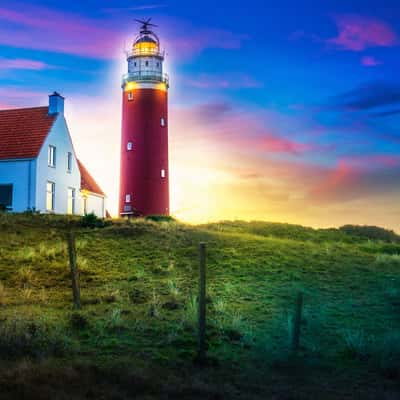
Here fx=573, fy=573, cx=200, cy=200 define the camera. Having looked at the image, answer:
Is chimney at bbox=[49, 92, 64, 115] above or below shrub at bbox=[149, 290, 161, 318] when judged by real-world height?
above

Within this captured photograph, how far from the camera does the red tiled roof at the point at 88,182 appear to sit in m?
39.4

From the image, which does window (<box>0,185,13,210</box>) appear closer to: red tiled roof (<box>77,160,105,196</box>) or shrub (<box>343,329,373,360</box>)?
red tiled roof (<box>77,160,105,196</box>)

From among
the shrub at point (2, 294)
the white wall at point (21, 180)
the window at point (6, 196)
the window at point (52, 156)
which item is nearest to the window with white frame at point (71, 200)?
the window at point (52, 156)

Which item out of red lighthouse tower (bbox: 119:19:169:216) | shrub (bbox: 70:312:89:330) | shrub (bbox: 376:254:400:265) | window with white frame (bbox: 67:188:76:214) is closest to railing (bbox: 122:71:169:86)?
red lighthouse tower (bbox: 119:19:169:216)

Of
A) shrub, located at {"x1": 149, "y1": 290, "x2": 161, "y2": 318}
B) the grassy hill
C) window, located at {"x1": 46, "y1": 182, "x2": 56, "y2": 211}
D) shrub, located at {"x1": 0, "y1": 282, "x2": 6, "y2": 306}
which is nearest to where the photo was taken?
the grassy hill

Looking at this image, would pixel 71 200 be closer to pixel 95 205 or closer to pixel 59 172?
pixel 59 172

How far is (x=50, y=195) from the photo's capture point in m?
34.0

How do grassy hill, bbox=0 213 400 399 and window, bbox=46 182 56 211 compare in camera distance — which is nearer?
grassy hill, bbox=0 213 400 399

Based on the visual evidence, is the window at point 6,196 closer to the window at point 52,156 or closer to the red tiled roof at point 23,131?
the red tiled roof at point 23,131

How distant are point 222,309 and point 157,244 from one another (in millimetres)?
10416

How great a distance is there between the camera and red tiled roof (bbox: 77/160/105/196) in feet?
129

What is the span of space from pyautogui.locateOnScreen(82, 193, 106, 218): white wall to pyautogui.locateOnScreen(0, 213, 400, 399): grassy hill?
12.3 meters

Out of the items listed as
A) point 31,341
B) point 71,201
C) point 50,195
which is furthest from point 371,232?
point 31,341

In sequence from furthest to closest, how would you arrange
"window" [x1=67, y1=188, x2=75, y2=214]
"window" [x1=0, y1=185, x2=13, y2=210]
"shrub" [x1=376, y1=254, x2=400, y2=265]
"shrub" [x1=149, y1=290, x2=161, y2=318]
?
"window" [x1=67, y1=188, x2=75, y2=214] → "window" [x1=0, y1=185, x2=13, y2=210] → "shrub" [x1=376, y1=254, x2=400, y2=265] → "shrub" [x1=149, y1=290, x2=161, y2=318]
